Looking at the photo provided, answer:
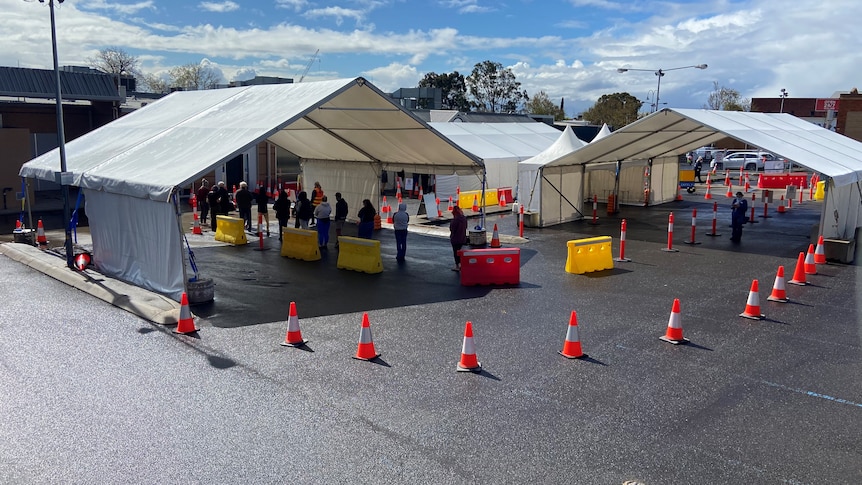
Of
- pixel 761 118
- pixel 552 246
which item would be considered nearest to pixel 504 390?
pixel 552 246

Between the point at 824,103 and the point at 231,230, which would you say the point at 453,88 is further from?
the point at 231,230

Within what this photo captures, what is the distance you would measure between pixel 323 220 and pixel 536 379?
1059 cm

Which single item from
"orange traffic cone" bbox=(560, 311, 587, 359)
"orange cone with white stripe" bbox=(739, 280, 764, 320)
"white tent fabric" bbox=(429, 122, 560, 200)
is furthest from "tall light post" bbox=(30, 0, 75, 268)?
"white tent fabric" bbox=(429, 122, 560, 200)

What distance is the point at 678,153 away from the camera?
2981 centimetres

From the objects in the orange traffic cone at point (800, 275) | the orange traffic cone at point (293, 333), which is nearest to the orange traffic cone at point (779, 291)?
the orange traffic cone at point (800, 275)

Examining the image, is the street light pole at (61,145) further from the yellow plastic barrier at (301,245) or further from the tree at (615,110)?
the tree at (615,110)

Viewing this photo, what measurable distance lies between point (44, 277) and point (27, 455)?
A: 9.67 metres

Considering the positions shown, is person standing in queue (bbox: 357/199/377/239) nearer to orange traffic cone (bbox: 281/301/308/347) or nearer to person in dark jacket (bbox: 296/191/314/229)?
person in dark jacket (bbox: 296/191/314/229)

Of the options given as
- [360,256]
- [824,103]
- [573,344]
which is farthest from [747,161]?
[573,344]

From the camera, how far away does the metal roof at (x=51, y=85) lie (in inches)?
1183

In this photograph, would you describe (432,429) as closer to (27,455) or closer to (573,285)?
(27,455)

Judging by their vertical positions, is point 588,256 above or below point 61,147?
below

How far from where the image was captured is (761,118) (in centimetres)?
2341

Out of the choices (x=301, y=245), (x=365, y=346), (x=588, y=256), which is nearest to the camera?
(x=365, y=346)
